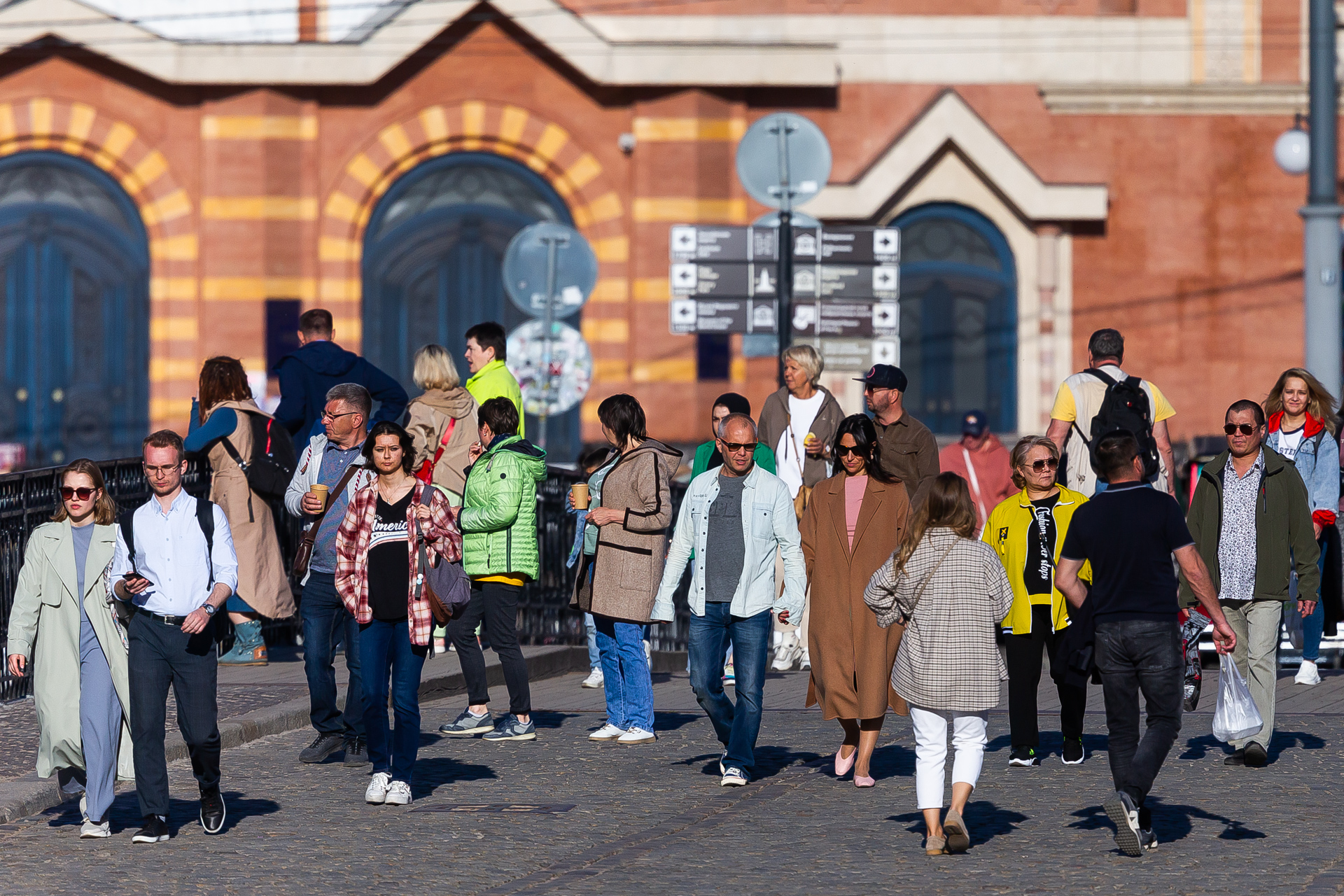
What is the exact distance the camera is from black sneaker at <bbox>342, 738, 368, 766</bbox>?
10.2 metres

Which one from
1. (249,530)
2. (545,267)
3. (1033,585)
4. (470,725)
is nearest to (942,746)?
(1033,585)

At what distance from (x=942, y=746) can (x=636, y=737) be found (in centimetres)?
306

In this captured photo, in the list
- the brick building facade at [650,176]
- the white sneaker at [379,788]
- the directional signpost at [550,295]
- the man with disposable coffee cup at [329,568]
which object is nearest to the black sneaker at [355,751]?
the man with disposable coffee cup at [329,568]

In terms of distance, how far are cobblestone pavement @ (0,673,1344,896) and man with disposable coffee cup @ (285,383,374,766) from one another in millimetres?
282

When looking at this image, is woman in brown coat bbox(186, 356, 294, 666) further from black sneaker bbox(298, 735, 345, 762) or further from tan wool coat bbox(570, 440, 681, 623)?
Answer: tan wool coat bbox(570, 440, 681, 623)

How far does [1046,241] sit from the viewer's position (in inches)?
942

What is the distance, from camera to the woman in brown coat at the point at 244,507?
12273mm

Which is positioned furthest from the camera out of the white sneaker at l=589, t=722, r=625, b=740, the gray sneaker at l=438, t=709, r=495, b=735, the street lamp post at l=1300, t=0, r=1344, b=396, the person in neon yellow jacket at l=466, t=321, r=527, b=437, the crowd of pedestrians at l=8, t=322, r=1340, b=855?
the street lamp post at l=1300, t=0, r=1344, b=396

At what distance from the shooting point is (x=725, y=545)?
9.67m

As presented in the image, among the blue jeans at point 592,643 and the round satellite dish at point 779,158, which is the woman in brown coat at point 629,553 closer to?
the blue jeans at point 592,643

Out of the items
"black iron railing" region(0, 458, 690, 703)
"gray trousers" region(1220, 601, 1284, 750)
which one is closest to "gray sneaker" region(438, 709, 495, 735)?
"black iron railing" region(0, 458, 690, 703)

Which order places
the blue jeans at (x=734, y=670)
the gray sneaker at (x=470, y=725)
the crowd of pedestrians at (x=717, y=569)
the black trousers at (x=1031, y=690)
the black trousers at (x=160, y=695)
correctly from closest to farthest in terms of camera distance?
the crowd of pedestrians at (x=717, y=569)
the black trousers at (x=160, y=695)
the blue jeans at (x=734, y=670)
the black trousers at (x=1031, y=690)
the gray sneaker at (x=470, y=725)

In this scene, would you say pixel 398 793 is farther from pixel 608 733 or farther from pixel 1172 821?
pixel 1172 821

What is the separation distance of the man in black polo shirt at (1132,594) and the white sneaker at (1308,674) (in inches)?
207
